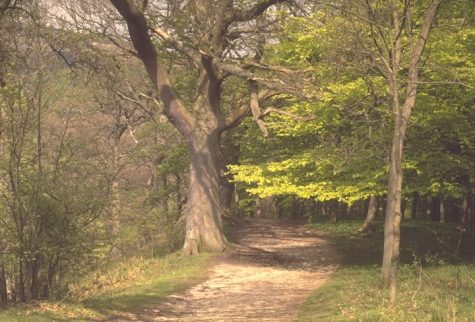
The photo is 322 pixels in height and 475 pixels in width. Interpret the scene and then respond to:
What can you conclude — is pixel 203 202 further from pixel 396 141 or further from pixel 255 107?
pixel 396 141

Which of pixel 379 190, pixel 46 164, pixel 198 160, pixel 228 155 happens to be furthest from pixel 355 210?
pixel 46 164

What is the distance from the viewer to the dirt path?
12000 mm

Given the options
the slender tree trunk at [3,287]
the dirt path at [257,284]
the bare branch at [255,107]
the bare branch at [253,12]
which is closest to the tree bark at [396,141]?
the dirt path at [257,284]

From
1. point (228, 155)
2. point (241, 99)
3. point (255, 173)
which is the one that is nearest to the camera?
point (255, 173)

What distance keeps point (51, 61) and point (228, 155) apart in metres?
21.0

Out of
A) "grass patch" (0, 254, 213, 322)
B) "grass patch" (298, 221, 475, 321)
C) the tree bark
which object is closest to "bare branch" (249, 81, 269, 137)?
"grass patch" (0, 254, 213, 322)

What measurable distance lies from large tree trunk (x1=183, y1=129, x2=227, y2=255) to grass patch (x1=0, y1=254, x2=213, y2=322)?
79 cm

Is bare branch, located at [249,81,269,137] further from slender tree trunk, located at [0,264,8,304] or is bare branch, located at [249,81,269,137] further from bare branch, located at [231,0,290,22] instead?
slender tree trunk, located at [0,264,8,304]

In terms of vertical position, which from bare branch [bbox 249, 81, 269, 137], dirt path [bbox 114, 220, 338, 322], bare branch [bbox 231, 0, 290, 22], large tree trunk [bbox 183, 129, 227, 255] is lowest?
dirt path [bbox 114, 220, 338, 322]

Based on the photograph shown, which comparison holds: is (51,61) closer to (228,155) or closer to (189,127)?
(189,127)

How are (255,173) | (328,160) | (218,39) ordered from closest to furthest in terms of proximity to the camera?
(328,160), (255,173), (218,39)

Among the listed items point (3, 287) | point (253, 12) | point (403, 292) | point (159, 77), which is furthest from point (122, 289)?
point (253, 12)

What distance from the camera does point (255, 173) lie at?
19.0 meters

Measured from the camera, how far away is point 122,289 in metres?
16.4
